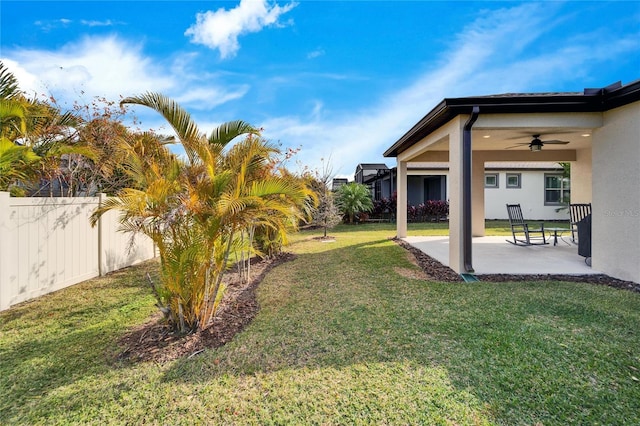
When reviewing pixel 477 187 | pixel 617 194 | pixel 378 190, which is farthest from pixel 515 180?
pixel 617 194

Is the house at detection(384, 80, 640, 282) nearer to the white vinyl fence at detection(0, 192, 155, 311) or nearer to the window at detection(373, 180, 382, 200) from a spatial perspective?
the white vinyl fence at detection(0, 192, 155, 311)

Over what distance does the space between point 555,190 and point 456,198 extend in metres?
17.0

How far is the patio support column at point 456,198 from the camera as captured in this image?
5746 mm

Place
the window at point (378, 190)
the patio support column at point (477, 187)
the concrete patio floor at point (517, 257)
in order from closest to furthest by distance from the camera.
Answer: the concrete patio floor at point (517, 257) < the patio support column at point (477, 187) < the window at point (378, 190)

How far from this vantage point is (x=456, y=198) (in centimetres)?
603

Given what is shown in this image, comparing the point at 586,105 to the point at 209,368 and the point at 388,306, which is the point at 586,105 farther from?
the point at 209,368

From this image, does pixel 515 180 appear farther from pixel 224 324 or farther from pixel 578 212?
pixel 224 324

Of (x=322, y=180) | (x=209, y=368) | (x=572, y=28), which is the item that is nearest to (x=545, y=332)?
(x=209, y=368)

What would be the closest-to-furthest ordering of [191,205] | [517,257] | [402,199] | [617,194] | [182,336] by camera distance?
1. [191,205]
2. [182,336]
3. [617,194]
4. [517,257]
5. [402,199]

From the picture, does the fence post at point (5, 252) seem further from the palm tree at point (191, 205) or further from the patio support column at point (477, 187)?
the patio support column at point (477, 187)

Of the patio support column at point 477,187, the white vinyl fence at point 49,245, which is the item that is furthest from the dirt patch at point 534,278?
the patio support column at point 477,187

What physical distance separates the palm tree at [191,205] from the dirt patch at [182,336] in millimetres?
163

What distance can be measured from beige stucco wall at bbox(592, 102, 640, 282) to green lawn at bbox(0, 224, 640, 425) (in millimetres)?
960

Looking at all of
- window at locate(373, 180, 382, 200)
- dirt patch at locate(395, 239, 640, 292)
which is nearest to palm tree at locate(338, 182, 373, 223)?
window at locate(373, 180, 382, 200)
